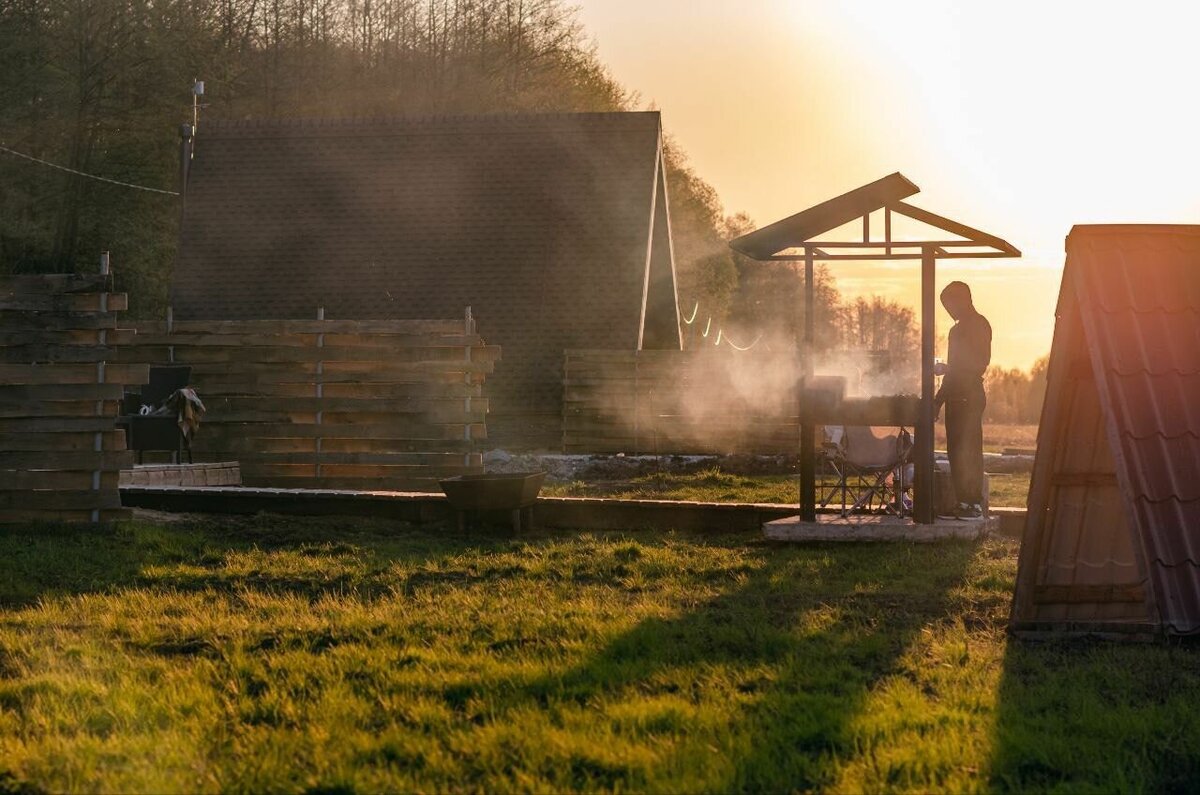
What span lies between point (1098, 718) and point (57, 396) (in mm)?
9785

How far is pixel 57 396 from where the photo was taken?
42.4 ft

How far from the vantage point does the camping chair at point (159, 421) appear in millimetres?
18359

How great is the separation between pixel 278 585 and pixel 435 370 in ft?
27.0

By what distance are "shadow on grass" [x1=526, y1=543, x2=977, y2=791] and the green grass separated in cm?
684

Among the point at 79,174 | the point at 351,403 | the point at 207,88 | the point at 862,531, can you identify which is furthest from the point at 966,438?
the point at 207,88

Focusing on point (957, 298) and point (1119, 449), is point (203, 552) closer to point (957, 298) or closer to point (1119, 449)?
point (957, 298)

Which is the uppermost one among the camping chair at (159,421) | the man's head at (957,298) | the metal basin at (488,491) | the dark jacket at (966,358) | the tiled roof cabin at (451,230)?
the tiled roof cabin at (451,230)

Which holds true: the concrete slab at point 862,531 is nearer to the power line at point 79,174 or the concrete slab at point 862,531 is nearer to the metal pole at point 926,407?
the metal pole at point 926,407

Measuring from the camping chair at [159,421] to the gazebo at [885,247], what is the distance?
8980mm

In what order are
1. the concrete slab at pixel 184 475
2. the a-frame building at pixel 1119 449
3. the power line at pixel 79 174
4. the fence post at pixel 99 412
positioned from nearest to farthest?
the a-frame building at pixel 1119 449
the fence post at pixel 99 412
the concrete slab at pixel 184 475
the power line at pixel 79 174

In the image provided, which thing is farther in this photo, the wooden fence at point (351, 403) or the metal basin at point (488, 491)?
the wooden fence at point (351, 403)

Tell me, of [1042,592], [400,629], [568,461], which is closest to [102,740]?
[400,629]

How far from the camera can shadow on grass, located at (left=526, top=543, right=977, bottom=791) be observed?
5.43 meters

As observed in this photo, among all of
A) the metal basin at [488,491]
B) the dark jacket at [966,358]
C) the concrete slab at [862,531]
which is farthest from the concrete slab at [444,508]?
the dark jacket at [966,358]
